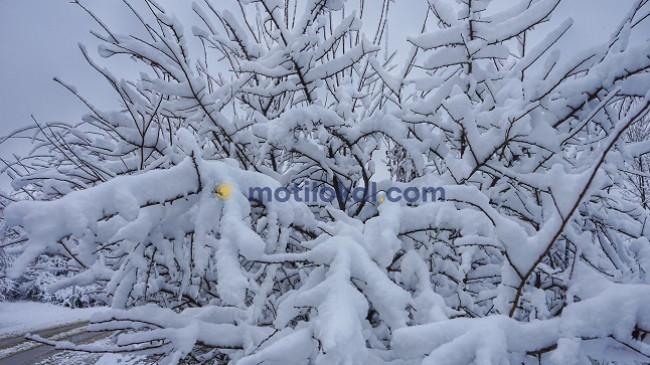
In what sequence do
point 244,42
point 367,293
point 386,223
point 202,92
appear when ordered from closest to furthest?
1. point 367,293
2. point 386,223
3. point 202,92
4. point 244,42

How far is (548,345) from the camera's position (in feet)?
2.39

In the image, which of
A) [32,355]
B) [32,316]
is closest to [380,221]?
[32,355]

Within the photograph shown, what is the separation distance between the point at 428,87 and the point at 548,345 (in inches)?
46.4

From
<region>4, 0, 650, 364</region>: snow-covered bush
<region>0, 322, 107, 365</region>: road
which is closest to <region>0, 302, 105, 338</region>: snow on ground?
<region>0, 322, 107, 365</region>: road

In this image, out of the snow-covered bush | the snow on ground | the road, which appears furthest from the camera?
the snow on ground

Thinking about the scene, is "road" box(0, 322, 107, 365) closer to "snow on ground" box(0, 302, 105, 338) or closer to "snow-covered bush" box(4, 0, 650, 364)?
"snow on ground" box(0, 302, 105, 338)

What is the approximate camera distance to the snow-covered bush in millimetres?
718

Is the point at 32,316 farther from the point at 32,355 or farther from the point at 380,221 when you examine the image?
the point at 380,221

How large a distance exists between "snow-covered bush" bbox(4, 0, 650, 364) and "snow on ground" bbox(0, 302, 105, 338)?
17107 millimetres

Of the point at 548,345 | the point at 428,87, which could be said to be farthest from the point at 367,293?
the point at 428,87

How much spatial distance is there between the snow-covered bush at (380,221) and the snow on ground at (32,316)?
674 inches

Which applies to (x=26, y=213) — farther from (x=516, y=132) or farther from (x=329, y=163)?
(x=516, y=132)

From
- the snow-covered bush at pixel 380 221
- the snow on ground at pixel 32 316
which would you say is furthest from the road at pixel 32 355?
the snow-covered bush at pixel 380 221

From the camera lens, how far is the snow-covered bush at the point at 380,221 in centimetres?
72
